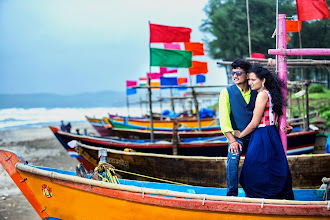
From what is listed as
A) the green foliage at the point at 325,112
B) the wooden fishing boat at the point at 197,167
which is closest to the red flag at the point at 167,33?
the wooden fishing boat at the point at 197,167

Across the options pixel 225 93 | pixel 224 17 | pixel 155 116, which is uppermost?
pixel 224 17

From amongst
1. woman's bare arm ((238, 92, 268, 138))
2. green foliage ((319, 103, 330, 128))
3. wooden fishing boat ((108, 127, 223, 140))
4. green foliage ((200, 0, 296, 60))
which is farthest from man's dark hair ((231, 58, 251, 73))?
green foliage ((200, 0, 296, 60))

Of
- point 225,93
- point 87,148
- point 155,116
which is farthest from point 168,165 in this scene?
point 155,116

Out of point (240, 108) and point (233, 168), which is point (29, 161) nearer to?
point (233, 168)

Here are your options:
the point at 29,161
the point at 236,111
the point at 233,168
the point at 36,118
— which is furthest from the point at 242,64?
the point at 36,118

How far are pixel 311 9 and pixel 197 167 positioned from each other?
11.6 ft

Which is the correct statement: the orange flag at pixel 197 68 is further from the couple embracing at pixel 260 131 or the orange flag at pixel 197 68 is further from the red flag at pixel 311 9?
the couple embracing at pixel 260 131

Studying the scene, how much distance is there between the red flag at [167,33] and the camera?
7211 millimetres

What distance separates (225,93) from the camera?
11.1 feet

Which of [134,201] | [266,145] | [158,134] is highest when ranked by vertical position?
[266,145]

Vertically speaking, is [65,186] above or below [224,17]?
below

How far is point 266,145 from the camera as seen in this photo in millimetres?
3047

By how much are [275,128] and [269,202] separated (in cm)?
78

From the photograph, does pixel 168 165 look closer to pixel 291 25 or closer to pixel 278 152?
pixel 278 152
